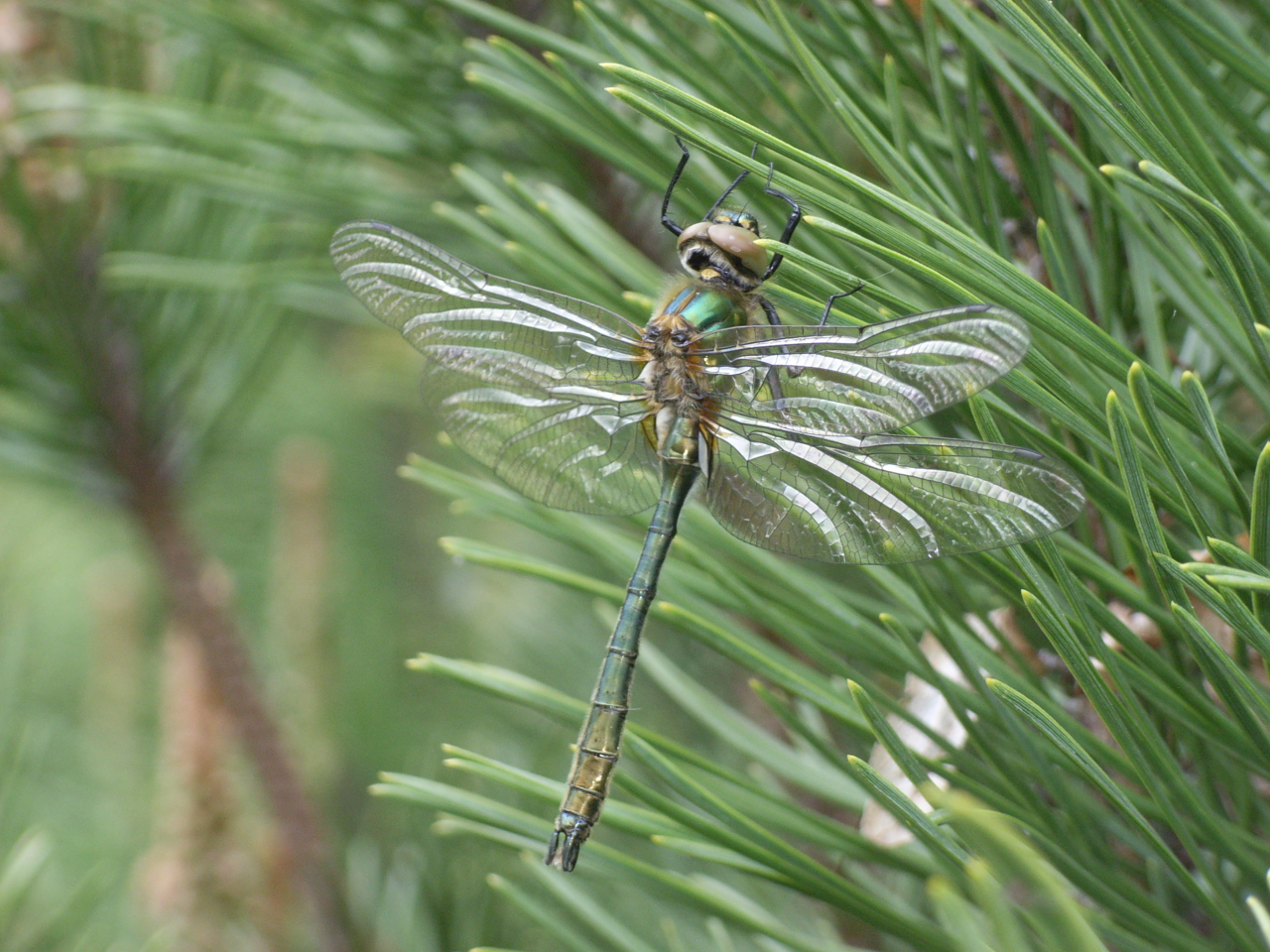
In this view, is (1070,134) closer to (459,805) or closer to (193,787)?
(459,805)

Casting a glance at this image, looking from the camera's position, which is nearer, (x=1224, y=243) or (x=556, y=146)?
(x=1224, y=243)

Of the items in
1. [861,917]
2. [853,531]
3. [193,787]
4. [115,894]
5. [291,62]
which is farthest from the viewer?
[115,894]

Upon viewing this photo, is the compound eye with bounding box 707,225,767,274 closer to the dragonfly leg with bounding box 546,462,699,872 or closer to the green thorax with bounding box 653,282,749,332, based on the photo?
the green thorax with bounding box 653,282,749,332

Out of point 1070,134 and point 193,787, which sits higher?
point 1070,134

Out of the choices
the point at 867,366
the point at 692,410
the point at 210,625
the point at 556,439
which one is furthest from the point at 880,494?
the point at 210,625

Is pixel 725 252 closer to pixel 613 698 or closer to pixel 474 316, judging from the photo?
pixel 474 316

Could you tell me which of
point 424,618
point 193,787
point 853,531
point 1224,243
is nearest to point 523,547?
point 424,618

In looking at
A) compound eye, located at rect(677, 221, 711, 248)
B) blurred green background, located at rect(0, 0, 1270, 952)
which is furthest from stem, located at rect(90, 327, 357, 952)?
compound eye, located at rect(677, 221, 711, 248)

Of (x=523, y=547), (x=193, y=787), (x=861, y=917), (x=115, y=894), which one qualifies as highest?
(x=861, y=917)
